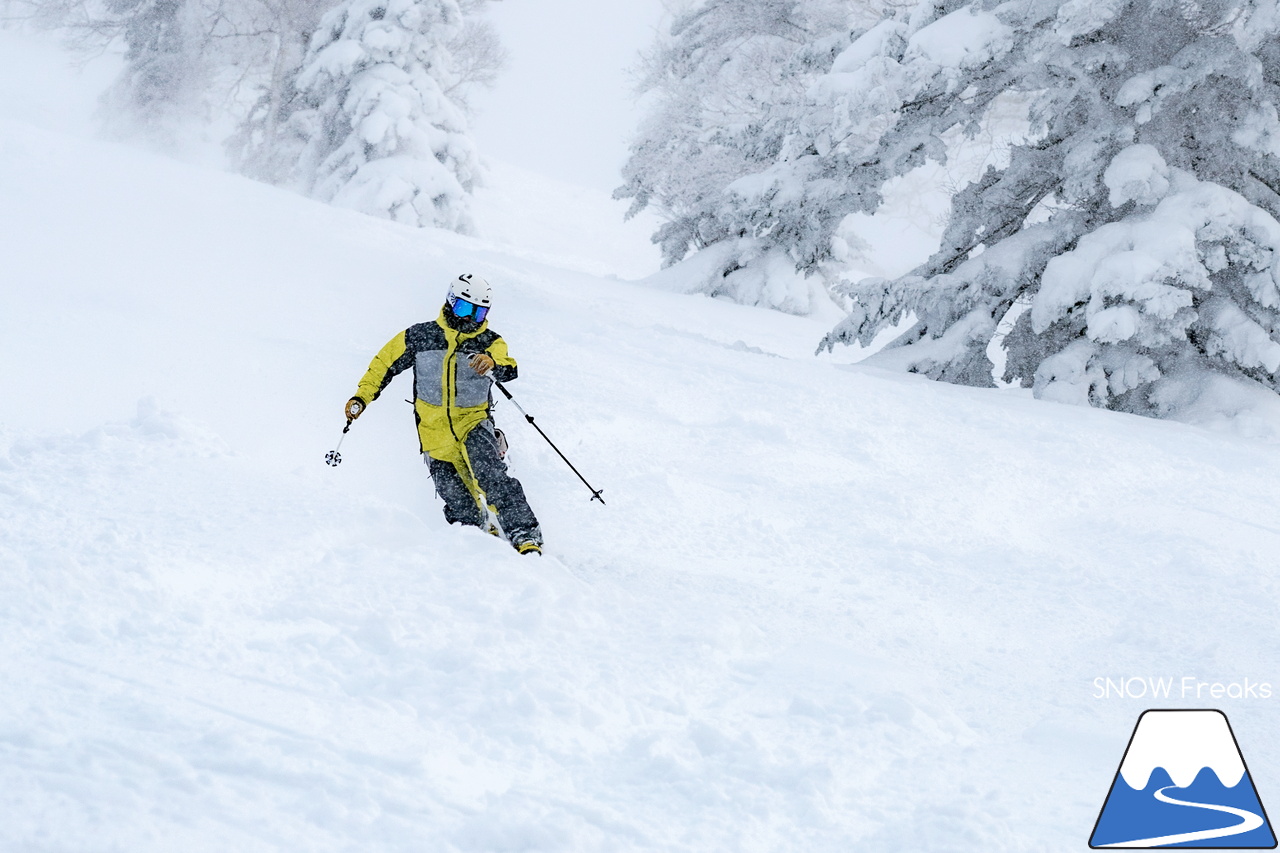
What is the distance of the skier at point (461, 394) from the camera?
561 centimetres

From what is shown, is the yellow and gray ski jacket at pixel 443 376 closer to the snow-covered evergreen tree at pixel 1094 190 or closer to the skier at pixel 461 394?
the skier at pixel 461 394

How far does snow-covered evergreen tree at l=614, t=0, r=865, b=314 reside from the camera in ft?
48.2

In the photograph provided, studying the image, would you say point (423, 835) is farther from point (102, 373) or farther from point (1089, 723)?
point (102, 373)

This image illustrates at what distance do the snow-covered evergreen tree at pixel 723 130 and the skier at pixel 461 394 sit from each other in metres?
7.74

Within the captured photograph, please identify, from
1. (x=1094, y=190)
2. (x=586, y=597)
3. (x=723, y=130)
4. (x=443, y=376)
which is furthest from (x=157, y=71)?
(x=586, y=597)

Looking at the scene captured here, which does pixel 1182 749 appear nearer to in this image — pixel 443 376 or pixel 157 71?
pixel 443 376

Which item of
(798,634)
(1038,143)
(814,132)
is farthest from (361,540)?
(1038,143)

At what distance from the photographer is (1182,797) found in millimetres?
3443

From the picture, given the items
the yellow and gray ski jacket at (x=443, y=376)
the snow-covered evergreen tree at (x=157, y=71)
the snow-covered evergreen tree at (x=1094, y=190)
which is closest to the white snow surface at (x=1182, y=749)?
the yellow and gray ski jacket at (x=443, y=376)

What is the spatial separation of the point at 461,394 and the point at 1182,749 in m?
3.79

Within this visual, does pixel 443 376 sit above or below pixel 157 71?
below

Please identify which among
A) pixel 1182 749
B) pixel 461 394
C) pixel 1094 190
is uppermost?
pixel 1094 190

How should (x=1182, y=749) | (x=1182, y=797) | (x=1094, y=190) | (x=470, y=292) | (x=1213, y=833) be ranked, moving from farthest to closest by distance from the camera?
1. (x=1094, y=190)
2. (x=470, y=292)
3. (x=1182, y=749)
4. (x=1182, y=797)
5. (x=1213, y=833)

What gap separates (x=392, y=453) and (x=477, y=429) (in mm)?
1737
